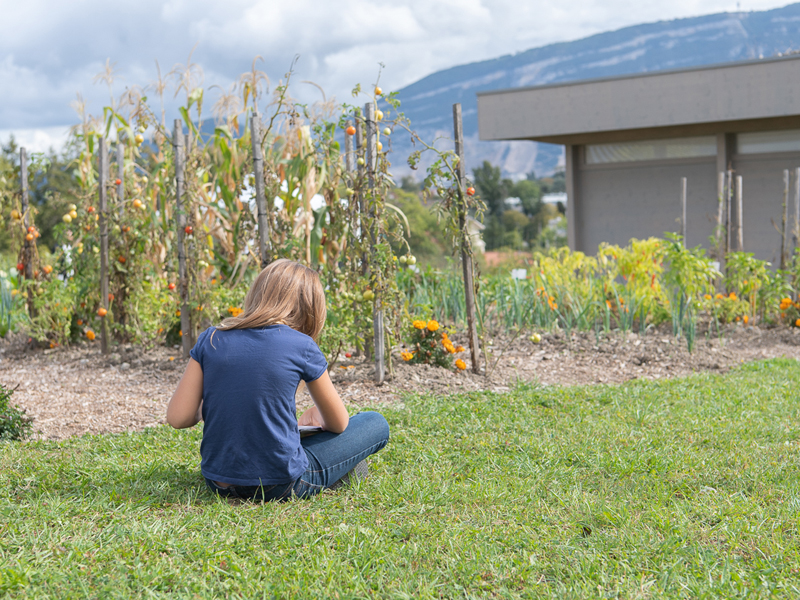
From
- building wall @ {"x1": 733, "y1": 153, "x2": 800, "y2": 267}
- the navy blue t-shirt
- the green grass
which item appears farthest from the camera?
building wall @ {"x1": 733, "y1": 153, "x2": 800, "y2": 267}

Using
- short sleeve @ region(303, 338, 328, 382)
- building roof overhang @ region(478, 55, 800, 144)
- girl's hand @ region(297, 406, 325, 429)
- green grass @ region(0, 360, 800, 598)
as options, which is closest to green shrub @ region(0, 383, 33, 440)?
green grass @ region(0, 360, 800, 598)

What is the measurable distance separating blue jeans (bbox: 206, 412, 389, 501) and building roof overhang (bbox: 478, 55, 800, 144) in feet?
31.5

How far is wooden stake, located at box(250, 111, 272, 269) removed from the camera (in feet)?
15.3

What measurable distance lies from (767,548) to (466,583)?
0.99 meters

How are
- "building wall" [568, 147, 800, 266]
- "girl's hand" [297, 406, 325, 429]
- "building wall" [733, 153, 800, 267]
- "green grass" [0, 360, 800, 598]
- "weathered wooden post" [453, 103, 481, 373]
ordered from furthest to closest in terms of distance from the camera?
"building wall" [568, 147, 800, 266]
"building wall" [733, 153, 800, 267]
"weathered wooden post" [453, 103, 481, 373]
"girl's hand" [297, 406, 325, 429]
"green grass" [0, 360, 800, 598]

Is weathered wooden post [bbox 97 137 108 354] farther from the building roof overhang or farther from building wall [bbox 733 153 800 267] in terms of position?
building wall [bbox 733 153 800 267]

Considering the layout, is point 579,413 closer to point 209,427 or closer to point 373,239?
point 373,239

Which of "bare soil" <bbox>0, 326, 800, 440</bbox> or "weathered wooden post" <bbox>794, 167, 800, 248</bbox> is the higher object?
"weathered wooden post" <bbox>794, 167, 800, 248</bbox>

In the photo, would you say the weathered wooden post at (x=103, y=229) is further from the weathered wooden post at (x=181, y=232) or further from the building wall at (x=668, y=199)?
the building wall at (x=668, y=199)

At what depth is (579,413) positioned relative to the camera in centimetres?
400

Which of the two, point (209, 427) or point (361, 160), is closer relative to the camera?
point (209, 427)

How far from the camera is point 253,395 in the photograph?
8.05 ft

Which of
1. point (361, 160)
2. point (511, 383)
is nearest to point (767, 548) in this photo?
point (511, 383)

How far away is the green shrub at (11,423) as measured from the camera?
364cm
